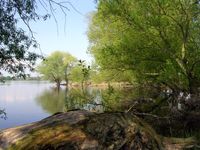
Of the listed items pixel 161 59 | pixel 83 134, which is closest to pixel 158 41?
pixel 161 59

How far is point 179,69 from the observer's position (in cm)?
1257

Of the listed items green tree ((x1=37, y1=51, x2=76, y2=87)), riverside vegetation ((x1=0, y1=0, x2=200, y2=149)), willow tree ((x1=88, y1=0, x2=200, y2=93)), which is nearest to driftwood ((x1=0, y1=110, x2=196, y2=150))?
riverside vegetation ((x1=0, y1=0, x2=200, y2=149))

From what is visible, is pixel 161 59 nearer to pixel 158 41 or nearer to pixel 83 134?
pixel 158 41

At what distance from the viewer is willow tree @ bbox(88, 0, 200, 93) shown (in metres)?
12.4

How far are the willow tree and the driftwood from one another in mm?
5233

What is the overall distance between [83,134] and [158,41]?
24.8ft

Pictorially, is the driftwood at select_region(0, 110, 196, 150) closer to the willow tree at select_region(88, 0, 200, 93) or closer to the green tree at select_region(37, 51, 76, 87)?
the willow tree at select_region(88, 0, 200, 93)

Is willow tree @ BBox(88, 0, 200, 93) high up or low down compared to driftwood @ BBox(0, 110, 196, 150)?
up

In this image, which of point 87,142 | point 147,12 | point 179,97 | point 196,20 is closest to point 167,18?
point 147,12

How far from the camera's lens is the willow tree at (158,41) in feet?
40.6

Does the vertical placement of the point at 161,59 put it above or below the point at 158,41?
below

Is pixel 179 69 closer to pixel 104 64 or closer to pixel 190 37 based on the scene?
pixel 190 37

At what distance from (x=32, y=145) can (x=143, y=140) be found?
2.28m

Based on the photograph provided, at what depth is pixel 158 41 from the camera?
1319cm
